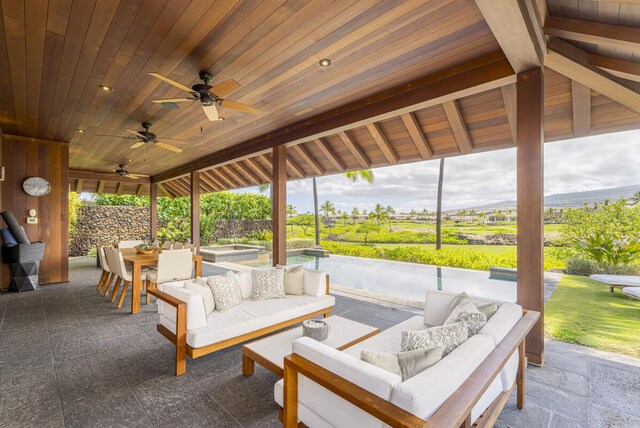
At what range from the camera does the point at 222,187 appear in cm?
992

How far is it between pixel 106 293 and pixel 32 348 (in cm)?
231

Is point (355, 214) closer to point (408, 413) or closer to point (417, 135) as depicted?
point (417, 135)

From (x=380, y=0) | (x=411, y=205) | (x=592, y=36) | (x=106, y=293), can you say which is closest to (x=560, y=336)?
(x=592, y=36)

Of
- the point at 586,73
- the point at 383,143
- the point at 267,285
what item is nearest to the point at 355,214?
the point at 383,143

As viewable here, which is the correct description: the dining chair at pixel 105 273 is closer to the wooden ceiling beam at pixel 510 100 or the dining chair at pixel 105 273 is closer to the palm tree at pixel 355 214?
the wooden ceiling beam at pixel 510 100

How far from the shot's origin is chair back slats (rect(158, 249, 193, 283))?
4414mm

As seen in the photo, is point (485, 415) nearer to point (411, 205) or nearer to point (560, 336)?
point (560, 336)

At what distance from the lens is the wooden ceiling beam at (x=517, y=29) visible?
188 centimetres

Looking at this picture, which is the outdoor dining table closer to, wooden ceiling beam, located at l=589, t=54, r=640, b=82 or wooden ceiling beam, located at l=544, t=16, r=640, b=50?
wooden ceiling beam, located at l=544, t=16, r=640, b=50

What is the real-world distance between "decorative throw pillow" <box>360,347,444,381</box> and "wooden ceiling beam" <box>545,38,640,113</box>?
8.81ft

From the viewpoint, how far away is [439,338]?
1.60m

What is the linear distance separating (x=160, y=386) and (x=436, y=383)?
2.21 m

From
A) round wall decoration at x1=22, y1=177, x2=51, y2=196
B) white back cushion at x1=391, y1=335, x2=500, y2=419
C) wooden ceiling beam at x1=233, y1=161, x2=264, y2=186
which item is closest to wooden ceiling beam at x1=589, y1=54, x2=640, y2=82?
white back cushion at x1=391, y1=335, x2=500, y2=419

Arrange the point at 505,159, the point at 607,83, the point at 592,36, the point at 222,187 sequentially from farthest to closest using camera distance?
the point at 505,159 → the point at 222,187 → the point at 607,83 → the point at 592,36
